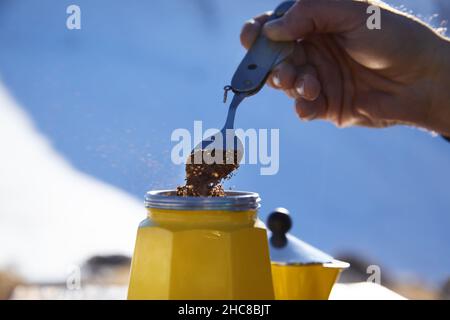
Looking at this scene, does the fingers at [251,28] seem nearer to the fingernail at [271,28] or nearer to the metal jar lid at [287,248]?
the fingernail at [271,28]

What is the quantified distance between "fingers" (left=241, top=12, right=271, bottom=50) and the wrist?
11.8 inches

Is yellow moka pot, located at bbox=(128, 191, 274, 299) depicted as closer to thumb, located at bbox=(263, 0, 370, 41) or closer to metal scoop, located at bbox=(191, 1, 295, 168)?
metal scoop, located at bbox=(191, 1, 295, 168)

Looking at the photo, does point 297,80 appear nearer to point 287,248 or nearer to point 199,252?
point 287,248

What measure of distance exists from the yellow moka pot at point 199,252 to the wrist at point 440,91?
0.57 meters

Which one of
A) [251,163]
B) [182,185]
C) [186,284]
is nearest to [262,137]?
[251,163]

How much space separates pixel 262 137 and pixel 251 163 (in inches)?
3.4

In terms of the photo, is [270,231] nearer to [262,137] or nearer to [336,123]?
[262,137]

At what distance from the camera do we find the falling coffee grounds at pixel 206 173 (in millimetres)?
583

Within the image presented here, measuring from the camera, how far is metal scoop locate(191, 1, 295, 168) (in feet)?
1.97

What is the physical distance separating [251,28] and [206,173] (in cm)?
41

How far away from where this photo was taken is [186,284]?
1.70ft

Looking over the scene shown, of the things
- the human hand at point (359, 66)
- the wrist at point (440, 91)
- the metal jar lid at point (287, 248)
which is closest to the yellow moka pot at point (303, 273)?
the metal jar lid at point (287, 248)
